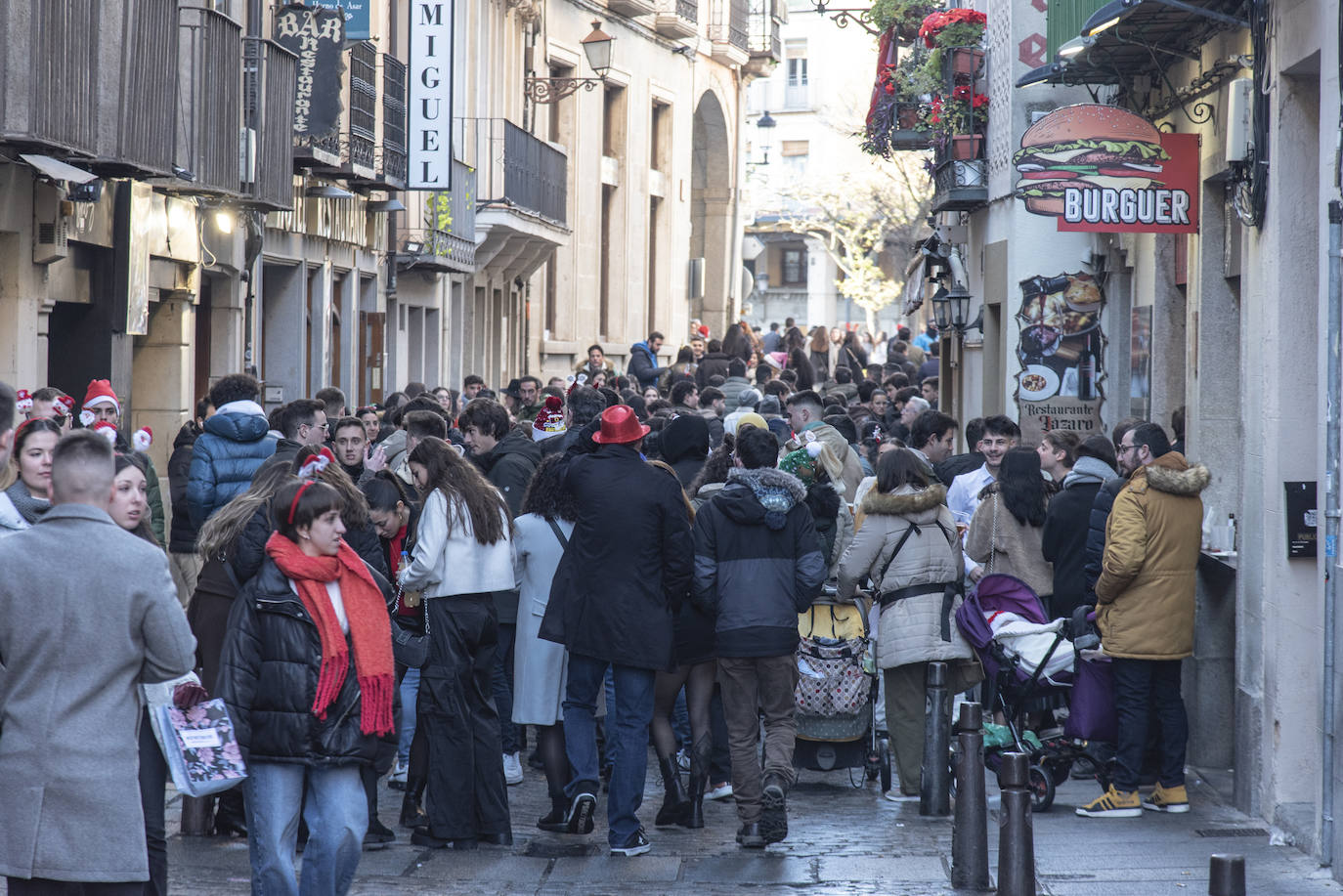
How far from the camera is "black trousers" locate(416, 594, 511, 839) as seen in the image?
8117mm

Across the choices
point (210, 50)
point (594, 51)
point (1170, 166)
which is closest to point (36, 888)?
point (1170, 166)

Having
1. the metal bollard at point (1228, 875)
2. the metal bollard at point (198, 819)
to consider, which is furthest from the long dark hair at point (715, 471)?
the metal bollard at point (1228, 875)

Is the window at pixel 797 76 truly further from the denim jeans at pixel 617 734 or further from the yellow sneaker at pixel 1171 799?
the denim jeans at pixel 617 734

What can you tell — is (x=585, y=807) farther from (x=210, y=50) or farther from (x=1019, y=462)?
(x=210, y=50)

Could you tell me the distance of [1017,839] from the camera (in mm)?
6441

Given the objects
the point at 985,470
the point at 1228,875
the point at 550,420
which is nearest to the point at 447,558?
the point at 985,470

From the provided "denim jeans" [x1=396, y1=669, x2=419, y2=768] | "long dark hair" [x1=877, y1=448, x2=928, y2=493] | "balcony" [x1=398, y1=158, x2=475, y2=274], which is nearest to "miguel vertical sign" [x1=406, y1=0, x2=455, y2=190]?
"balcony" [x1=398, y1=158, x2=475, y2=274]

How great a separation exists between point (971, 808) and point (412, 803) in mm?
2830

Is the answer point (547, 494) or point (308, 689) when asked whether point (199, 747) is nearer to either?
point (308, 689)

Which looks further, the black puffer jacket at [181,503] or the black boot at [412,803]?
the black puffer jacket at [181,503]

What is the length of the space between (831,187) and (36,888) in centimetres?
6019

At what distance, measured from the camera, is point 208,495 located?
9.85 meters

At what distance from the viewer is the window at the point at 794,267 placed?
77312mm

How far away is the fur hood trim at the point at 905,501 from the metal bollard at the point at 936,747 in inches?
31.1
